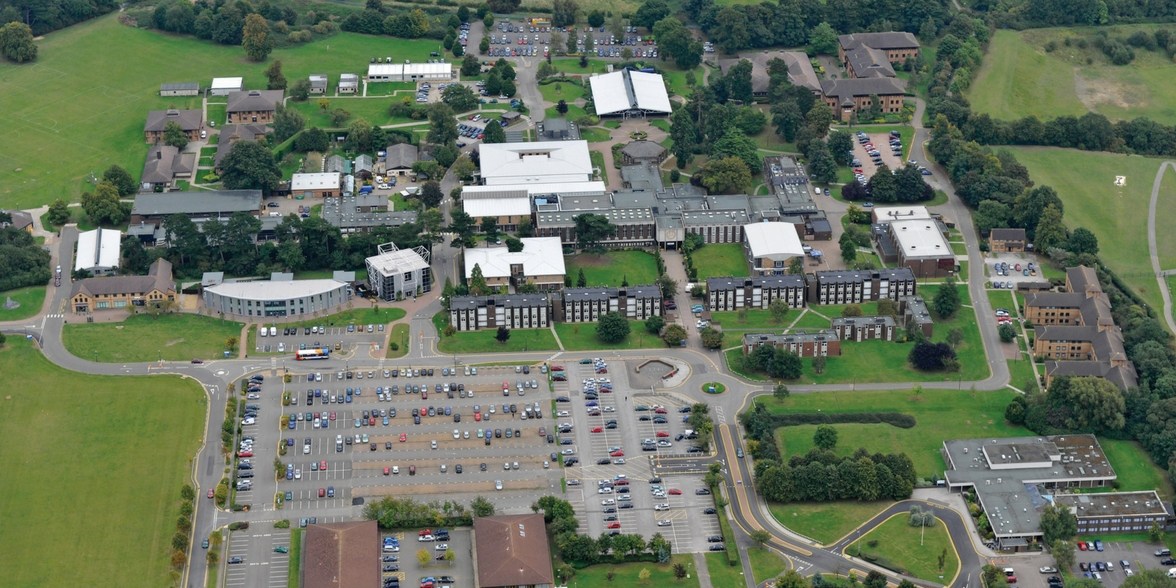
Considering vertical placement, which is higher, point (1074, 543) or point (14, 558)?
point (1074, 543)

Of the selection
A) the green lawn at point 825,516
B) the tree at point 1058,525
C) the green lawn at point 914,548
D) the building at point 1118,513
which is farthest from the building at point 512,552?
the building at point 1118,513

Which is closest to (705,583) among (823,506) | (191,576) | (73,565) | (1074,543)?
(823,506)

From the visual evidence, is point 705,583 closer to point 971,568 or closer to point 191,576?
point 971,568

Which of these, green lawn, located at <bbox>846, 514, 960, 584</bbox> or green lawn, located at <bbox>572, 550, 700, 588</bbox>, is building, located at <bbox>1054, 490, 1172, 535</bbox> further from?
green lawn, located at <bbox>572, 550, 700, 588</bbox>

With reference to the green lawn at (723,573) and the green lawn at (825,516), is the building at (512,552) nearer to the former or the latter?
the green lawn at (723,573)

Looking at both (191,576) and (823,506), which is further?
A: (823,506)

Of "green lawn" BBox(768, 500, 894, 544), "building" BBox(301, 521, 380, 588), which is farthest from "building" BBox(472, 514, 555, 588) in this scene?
"green lawn" BBox(768, 500, 894, 544)

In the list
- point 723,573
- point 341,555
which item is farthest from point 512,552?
point 723,573
